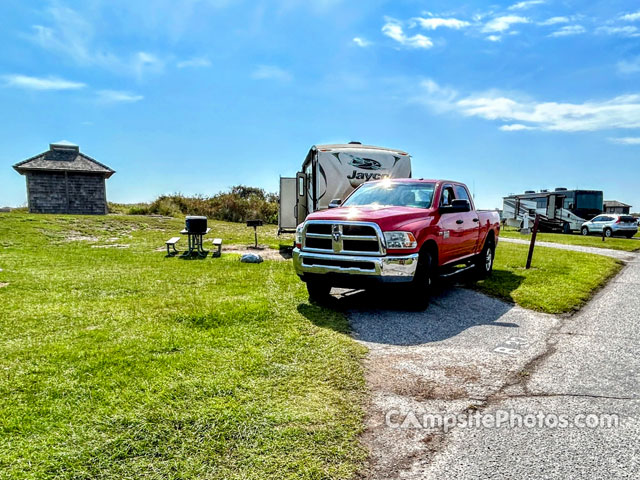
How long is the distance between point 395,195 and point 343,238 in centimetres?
Result: 195

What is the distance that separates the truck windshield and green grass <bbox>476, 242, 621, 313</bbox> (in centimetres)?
244

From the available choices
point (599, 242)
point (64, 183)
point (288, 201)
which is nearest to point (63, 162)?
point (64, 183)

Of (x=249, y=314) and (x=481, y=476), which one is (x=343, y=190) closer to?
(x=249, y=314)

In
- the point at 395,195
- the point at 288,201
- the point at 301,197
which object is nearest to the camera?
the point at 395,195

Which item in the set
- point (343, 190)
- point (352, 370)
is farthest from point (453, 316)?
point (343, 190)

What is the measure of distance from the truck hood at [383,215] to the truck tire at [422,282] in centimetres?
61

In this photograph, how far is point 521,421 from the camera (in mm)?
3184

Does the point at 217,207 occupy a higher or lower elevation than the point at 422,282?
higher

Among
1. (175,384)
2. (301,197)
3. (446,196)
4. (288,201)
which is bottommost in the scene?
(175,384)

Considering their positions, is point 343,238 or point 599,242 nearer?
point 343,238

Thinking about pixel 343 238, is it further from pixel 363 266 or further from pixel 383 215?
pixel 383 215

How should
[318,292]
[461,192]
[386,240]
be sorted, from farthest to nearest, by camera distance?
[461,192]
[318,292]
[386,240]

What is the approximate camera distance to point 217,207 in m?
29.1

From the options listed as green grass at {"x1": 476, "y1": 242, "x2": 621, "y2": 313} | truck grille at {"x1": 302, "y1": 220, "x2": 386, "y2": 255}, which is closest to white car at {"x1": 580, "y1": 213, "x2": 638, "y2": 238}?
green grass at {"x1": 476, "y1": 242, "x2": 621, "y2": 313}
